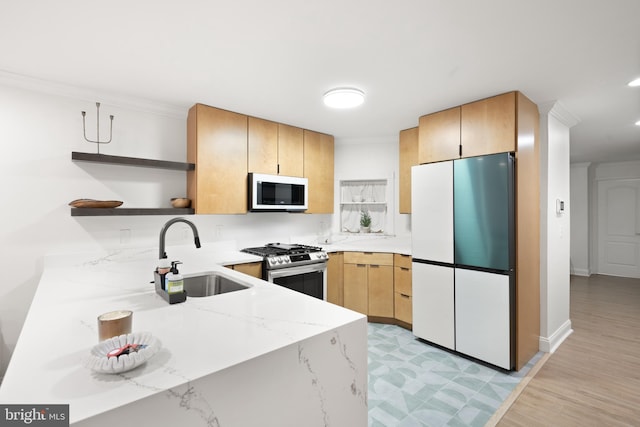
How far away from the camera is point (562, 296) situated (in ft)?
10.8

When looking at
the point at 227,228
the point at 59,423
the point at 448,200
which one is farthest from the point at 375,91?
the point at 59,423

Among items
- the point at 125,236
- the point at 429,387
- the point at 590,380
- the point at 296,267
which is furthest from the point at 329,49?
the point at 590,380

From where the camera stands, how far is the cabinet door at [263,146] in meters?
3.31

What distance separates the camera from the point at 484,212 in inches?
105

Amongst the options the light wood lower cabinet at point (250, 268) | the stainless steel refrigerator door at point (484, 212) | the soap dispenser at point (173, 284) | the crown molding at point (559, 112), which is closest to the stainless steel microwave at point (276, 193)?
the light wood lower cabinet at point (250, 268)

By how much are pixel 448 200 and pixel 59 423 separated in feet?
9.43

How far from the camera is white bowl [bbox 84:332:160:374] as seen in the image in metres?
0.79

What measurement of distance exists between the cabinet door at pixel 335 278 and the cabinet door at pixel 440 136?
4.84 feet

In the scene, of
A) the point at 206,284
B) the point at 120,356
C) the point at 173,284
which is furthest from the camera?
the point at 206,284

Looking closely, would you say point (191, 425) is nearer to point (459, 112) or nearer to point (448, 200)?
point (448, 200)

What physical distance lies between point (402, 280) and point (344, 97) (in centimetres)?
209

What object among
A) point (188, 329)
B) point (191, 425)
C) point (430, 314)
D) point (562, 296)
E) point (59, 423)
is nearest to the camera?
point (59, 423)

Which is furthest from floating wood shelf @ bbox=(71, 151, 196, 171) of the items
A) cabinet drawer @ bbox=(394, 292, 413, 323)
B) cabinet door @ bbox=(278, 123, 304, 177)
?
cabinet drawer @ bbox=(394, 292, 413, 323)

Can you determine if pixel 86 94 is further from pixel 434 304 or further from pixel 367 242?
pixel 434 304
